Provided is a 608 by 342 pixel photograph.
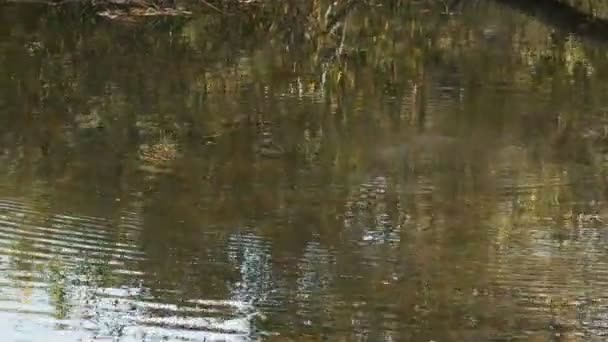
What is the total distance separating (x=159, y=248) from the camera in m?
4.76

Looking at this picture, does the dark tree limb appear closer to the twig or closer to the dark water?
the dark water

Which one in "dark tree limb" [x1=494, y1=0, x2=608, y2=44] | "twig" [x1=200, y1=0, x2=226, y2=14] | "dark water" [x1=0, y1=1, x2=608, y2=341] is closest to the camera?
"dark water" [x1=0, y1=1, x2=608, y2=341]

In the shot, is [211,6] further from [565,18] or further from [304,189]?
[304,189]

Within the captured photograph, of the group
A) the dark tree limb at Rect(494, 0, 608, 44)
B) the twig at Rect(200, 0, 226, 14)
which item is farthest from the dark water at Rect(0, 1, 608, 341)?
the twig at Rect(200, 0, 226, 14)

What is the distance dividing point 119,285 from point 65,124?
232cm

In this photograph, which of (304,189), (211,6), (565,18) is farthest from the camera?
(211,6)

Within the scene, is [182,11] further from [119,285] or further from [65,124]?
[119,285]

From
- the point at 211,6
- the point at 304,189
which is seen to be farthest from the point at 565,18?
the point at 304,189

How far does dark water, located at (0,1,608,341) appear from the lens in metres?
4.20

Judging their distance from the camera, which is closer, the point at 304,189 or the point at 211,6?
the point at 304,189

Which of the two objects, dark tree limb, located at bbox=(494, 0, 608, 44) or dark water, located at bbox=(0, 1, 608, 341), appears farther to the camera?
dark tree limb, located at bbox=(494, 0, 608, 44)

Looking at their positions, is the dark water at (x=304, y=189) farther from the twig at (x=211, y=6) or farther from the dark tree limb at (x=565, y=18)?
the twig at (x=211, y=6)

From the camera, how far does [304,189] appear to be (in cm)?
543

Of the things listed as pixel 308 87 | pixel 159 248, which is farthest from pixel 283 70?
pixel 159 248
